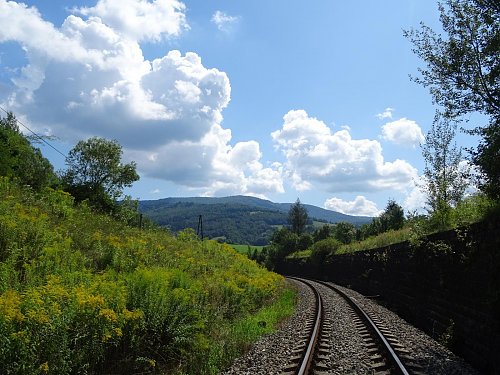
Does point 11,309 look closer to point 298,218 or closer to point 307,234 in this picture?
point 307,234

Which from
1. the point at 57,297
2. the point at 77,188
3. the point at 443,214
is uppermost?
the point at 77,188

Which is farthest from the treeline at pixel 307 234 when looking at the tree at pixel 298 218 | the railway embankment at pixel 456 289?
the railway embankment at pixel 456 289

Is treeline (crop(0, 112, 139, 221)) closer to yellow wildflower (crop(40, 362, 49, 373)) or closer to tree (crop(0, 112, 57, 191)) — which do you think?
tree (crop(0, 112, 57, 191))

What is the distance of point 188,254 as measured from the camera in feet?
59.8

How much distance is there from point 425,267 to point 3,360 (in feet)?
46.6

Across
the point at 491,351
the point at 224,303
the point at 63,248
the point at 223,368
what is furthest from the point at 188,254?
the point at 491,351

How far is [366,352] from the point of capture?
30.8 ft

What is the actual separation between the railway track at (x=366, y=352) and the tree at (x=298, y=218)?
8893 cm

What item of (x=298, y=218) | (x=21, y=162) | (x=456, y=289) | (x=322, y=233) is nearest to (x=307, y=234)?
(x=322, y=233)

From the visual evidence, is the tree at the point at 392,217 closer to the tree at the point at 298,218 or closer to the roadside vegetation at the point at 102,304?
the tree at the point at 298,218

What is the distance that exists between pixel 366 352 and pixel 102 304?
20.2 feet

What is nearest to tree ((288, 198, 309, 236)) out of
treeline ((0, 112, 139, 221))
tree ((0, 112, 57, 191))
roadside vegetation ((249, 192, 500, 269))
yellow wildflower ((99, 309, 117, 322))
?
roadside vegetation ((249, 192, 500, 269))

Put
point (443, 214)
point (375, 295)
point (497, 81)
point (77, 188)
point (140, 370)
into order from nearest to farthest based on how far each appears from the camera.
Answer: point (140, 370) < point (497, 81) < point (443, 214) < point (375, 295) < point (77, 188)

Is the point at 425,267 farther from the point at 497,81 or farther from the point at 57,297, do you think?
the point at 57,297
